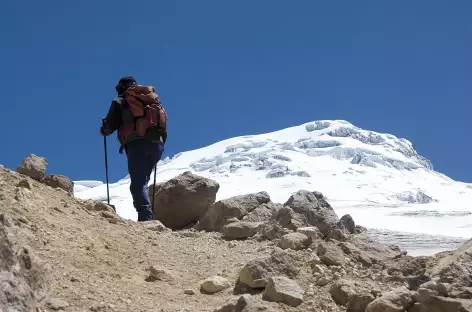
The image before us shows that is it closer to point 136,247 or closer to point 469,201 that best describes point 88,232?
point 136,247

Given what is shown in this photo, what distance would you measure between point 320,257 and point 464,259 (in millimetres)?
1462

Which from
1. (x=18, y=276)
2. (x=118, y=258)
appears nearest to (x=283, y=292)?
(x=118, y=258)

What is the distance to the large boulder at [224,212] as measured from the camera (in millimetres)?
8914

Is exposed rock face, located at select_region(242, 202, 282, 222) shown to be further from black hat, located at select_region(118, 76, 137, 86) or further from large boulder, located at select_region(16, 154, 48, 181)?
large boulder, located at select_region(16, 154, 48, 181)

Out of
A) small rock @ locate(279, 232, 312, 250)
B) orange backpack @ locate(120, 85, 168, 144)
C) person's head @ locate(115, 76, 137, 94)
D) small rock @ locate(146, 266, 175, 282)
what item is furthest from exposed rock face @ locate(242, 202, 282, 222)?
small rock @ locate(146, 266, 175, 282)

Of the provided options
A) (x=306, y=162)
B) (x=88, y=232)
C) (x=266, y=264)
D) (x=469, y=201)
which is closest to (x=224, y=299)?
(x=266, y=264)

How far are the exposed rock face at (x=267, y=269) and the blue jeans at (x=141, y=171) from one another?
354cm

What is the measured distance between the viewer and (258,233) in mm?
7922

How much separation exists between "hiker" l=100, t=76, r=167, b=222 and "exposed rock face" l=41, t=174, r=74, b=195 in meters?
0.90

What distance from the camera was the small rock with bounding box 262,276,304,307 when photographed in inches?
188

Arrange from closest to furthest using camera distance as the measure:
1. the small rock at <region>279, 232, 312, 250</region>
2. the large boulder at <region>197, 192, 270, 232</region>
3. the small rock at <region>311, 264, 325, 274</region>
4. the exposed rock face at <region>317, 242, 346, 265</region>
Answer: the small rock at <region>311, 264, 325, 274</region>, the exposed rock face at <region>317, 242, 346, 265</region>, the small rock at <region>279, 232, 312, 250</region>, the large boulder at <region>197, 192, 270, 232</region>

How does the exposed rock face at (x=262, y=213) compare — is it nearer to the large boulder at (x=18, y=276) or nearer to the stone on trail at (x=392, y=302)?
the stone on trail at (x=392, y=302)

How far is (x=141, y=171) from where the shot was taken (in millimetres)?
8695

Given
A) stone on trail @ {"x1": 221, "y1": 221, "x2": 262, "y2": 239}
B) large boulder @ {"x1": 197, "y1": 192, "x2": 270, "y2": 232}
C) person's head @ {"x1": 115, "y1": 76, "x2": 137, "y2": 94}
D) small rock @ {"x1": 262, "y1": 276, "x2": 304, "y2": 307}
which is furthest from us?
person's head @ {"x1": 115, "y1": 76, "x2": 137, "y2": 94}
